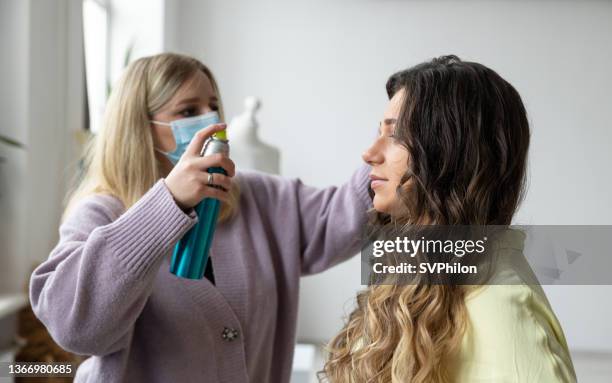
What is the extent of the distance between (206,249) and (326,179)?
3.24 meters

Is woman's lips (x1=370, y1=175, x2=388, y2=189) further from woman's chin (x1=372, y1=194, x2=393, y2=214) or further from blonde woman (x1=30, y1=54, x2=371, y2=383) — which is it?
blonde woman (x1=30, y1=54, x2=371, y2=383)

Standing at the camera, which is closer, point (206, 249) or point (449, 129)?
point (449, 129)

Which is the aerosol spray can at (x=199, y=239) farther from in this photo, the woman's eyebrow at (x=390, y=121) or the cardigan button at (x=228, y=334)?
the woman's eyebrow at (x=390, y=121)

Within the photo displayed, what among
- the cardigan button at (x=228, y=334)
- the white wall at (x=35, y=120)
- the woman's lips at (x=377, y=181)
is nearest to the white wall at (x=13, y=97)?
the white wall at (x=35, y=120)

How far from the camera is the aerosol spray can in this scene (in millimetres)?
1120

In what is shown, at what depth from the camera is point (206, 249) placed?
1.13 meters

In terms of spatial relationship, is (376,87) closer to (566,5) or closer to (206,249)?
(566,5)

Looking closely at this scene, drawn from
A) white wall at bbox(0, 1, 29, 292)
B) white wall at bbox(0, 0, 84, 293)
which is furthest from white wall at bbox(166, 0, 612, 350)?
white wall at bbox(0, 1, 29, 292)

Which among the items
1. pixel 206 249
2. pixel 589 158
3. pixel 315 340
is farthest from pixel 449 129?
pixel 315 340

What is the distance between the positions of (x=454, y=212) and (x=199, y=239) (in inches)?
17.5

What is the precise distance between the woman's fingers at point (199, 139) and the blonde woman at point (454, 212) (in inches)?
12.3

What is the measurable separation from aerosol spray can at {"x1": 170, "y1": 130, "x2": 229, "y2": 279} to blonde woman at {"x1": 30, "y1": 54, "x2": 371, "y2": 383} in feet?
0.07

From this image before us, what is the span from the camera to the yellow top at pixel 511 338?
2.46 ft

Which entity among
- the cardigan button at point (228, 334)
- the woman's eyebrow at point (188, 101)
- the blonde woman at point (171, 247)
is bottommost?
the cardigan button at point (228, 334)
